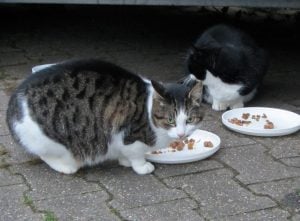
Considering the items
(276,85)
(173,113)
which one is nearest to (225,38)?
(276,85)

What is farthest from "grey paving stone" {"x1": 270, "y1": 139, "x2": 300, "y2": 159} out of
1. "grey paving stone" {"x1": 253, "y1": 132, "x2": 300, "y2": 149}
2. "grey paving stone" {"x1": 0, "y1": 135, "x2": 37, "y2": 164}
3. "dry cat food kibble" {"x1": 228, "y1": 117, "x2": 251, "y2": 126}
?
"grey paving stone" {"x1": 0, "y1": 135, "x2": 37, "y2": 164}

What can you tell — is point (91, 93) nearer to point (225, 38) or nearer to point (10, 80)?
point (225, 38)

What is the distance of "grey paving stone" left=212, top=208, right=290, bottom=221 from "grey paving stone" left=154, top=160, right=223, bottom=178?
0.58m

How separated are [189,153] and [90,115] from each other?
2.28 feet

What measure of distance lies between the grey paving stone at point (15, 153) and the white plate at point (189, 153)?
0.72m

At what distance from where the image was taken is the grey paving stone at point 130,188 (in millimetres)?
3152

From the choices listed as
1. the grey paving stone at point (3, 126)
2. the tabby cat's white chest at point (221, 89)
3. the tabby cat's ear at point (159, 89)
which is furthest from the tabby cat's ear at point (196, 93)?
the grey paving stone at point (3, 126)

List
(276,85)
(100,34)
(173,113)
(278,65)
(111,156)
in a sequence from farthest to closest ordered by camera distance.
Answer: (100,34) < (278,65) < (276,85) < (111,156) < (173,113)

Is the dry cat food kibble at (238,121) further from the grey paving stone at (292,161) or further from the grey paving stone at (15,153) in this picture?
the grey paving stone at (15,153)

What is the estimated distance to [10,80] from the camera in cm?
515

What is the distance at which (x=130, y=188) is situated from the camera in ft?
10.8

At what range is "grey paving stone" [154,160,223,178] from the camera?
3.50 meters

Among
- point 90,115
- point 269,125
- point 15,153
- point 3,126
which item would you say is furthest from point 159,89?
point 3,126

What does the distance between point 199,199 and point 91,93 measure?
826 millimetres
